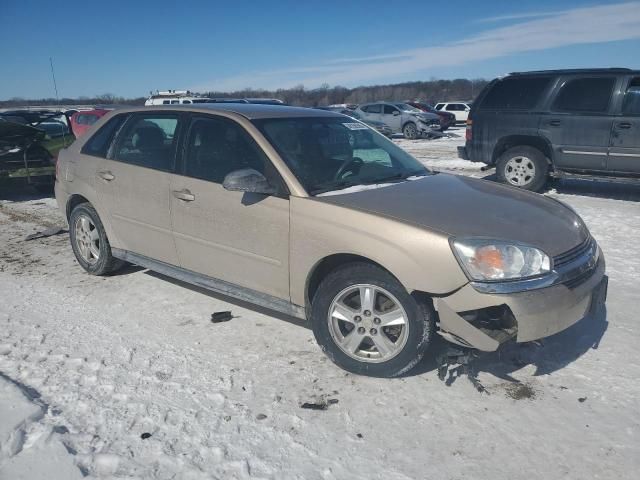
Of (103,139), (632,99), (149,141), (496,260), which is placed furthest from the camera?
(632,99)

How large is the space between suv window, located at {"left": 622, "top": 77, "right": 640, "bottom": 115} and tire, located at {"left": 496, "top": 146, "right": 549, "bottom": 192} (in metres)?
1.40

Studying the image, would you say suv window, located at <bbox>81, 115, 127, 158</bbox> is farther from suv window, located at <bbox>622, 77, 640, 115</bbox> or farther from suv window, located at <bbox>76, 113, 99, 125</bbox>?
suv window, located at <bbox>76, 113, 99, 125</bbox>

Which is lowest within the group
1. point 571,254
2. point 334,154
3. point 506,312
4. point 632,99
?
point 506,312

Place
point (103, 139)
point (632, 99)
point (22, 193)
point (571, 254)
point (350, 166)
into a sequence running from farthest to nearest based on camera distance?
point (22, 193), point (632, 99), point (103, 139), point (350, 166), point (571, 254)

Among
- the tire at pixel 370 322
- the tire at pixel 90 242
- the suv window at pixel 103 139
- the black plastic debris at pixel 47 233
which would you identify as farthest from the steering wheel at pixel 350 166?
the black plastic debris at pixel 47 233

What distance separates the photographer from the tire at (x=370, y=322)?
9.86 feet

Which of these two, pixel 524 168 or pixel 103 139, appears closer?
pixel 103 139

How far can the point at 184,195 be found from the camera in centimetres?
393

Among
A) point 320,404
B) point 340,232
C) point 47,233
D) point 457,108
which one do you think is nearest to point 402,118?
point 457,108

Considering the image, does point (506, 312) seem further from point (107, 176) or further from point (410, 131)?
point (410, 131)

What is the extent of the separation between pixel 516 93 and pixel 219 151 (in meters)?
6.75

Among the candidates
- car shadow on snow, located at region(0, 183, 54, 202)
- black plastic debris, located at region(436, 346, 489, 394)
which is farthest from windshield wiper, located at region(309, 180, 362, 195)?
car shadow on snow, located at region(0, 183, 54, 202)

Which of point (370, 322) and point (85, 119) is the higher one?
point (85, 119)

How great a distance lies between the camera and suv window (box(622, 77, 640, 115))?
788cm
